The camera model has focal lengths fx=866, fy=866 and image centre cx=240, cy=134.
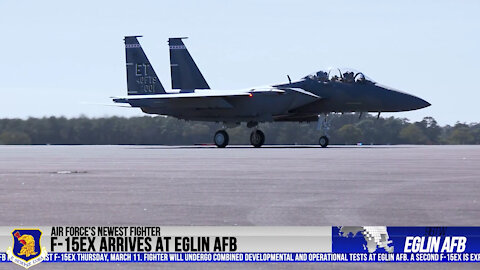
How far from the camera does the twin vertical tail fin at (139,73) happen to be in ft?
147

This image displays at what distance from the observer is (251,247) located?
243 inches

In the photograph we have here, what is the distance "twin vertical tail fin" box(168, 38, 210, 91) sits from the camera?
142 ft

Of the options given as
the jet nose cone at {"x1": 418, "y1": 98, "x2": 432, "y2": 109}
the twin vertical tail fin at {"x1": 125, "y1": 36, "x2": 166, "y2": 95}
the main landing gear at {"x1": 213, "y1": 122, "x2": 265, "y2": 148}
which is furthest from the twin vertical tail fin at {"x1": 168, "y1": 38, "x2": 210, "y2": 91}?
the jet nose cone at {"x1": 418, "y1": 98, "x2": 432, "y2": 109}

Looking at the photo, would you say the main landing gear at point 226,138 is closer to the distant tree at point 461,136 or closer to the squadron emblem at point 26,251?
the distant tree at point 461,136

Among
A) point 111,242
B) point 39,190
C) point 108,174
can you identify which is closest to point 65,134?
point 108,174

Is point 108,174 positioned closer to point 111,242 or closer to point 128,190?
point 128,190

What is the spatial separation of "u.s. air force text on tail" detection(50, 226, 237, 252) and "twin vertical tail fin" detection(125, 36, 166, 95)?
38101 millimetres

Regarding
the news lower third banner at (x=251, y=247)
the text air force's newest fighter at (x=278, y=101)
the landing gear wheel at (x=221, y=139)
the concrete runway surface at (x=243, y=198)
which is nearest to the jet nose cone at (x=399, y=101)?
the text air force's newest fighter at (x=278, y=101)

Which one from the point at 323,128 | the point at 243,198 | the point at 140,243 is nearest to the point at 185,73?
the point at 323,128

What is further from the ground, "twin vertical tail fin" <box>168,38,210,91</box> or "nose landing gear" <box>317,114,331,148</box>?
"twin vertical tail fin" <box>168,38,210,91</box>

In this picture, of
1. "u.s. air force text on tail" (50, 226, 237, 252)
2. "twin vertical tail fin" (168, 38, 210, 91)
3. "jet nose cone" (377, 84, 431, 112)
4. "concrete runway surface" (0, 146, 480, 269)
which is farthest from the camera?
"twin vertical tail fin" (168, 38, 210, 91)

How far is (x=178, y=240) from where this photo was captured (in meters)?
6.38

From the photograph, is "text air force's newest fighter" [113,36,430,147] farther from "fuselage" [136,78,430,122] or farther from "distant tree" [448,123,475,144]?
"distant tree" [448,123,475,144]

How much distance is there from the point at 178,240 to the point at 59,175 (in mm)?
9578
